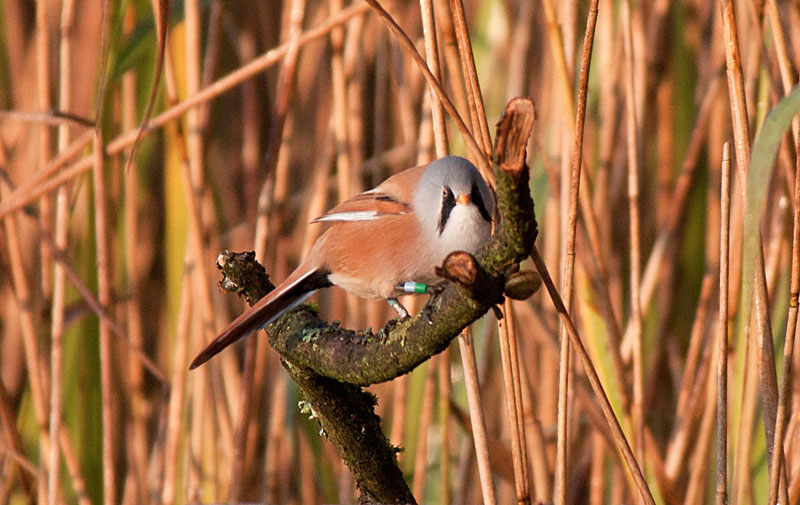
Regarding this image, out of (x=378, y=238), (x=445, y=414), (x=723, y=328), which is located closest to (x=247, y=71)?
(x=378, y=238)

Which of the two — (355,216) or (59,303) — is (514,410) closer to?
(355,216)

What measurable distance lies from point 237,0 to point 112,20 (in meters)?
1.19

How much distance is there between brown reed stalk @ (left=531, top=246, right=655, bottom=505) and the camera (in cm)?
92

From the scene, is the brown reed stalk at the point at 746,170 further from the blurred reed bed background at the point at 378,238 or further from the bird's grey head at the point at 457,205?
the bird's grey head at the point at 457,205

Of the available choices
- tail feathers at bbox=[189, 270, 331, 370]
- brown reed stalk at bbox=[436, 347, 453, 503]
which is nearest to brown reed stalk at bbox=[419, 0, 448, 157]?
tail feathers at bbox=[189, 270, 331, 370]

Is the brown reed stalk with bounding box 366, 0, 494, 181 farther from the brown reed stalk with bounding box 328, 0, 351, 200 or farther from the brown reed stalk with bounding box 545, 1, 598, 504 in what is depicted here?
the brown reed stalk with bounding box 328, 0, 351, 200

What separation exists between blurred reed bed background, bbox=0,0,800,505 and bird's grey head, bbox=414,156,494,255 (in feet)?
0.42

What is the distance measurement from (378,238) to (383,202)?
0.08m

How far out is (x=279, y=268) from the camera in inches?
81.6

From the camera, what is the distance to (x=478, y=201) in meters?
1.16

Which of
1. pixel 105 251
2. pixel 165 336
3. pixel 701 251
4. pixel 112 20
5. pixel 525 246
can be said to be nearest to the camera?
pixel 525 246

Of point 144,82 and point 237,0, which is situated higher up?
point 237,0

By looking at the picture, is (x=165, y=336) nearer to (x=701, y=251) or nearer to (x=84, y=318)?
(x=84, y=318)

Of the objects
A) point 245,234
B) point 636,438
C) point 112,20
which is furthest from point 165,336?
point 636,438
